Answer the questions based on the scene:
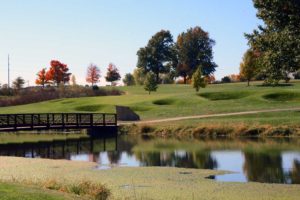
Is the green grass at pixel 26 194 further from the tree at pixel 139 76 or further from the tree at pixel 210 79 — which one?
the tree at pixel 139 76

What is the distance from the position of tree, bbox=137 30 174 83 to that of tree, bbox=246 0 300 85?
111025 mm

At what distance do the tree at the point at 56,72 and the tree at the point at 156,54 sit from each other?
20.6 m

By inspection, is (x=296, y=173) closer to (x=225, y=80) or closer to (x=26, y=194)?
(x=26, y=194)

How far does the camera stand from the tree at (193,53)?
138 m

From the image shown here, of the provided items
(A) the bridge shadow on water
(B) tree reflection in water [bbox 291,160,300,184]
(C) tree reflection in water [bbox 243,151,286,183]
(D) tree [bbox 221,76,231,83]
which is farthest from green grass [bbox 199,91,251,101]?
(D) tree [bbox 221,76,231,83]

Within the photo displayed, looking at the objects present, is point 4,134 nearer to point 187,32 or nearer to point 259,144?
point 259,144

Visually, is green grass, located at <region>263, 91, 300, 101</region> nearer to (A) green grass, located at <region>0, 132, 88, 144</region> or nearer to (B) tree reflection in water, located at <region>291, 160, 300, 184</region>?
(A) green grass, located at <region>0, 132, 88, 144</region>

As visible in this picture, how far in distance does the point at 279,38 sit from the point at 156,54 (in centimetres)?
11243

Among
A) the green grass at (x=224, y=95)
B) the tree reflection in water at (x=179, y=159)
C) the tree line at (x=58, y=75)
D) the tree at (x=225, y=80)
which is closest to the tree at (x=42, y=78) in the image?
the tree line at (x=58, y=75)

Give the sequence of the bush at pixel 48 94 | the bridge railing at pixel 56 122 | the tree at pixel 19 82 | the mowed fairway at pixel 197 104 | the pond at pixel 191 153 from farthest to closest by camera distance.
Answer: the tree at pixel 19 82, the bush at pixel 48 94, the mowed fairway at pixel 197 104, the bridge railing at pixel 56 122, the pond at pixel 191 153

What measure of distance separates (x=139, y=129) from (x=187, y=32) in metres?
92.6

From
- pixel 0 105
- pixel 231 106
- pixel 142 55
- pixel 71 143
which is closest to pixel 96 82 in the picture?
pixel 142 55

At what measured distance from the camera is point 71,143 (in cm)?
4903

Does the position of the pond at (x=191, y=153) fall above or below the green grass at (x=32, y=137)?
above
